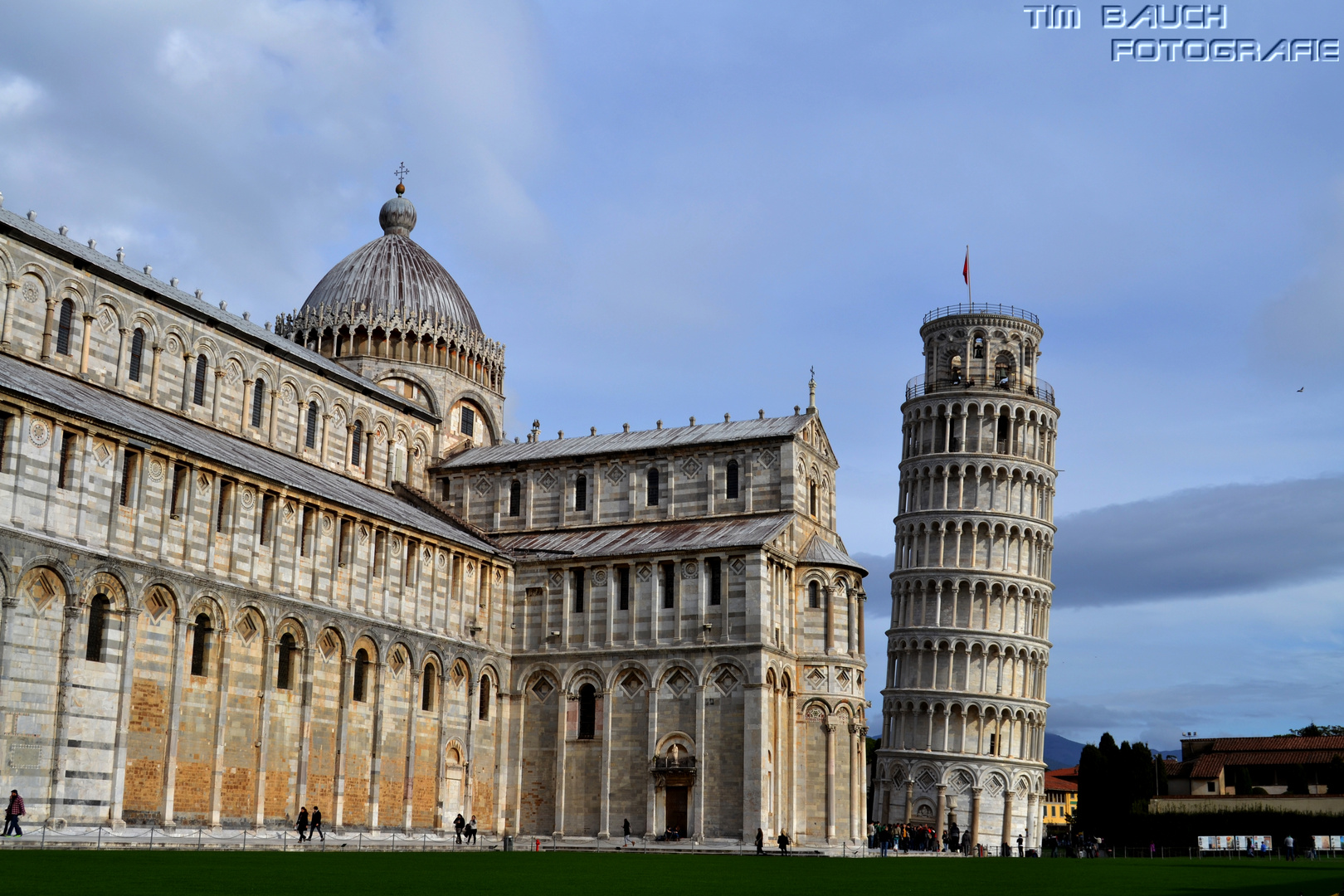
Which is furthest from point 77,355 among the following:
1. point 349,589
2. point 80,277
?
point 349,589

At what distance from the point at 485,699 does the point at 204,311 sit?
18.6 m

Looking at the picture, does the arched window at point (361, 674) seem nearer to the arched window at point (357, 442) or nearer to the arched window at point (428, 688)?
the arched window at point (428, 688)

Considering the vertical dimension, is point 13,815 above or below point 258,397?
below

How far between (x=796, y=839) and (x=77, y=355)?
104ft

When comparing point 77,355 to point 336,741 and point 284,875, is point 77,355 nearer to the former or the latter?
point 336,741

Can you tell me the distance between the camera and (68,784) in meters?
37.3

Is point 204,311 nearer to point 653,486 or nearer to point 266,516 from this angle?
point 266,516

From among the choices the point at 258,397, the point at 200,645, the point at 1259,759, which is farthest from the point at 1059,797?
the point at 200,645

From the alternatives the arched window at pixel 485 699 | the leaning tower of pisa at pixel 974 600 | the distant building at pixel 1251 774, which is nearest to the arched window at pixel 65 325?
the arched window at pixel 485 699

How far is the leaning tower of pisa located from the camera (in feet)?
277

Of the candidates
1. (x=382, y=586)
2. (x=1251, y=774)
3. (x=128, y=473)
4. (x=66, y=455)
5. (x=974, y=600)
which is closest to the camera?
(x=66, y=455)

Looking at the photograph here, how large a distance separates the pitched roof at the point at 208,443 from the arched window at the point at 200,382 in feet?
4.06

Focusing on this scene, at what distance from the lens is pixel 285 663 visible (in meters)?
46.5

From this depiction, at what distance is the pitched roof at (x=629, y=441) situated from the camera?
60091 mm
